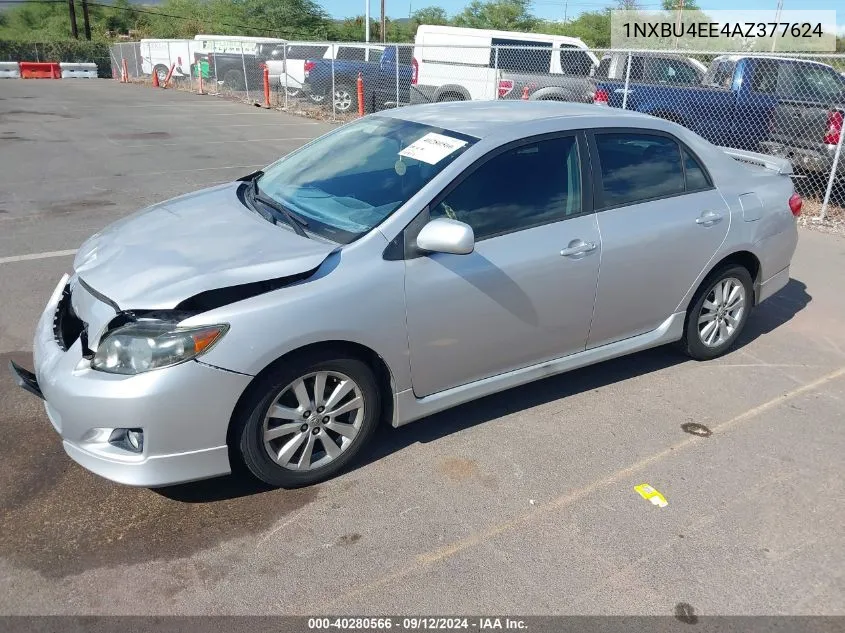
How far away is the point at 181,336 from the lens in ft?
9.29

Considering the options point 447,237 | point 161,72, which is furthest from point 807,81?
point 161,72

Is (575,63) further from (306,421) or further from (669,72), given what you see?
(306,421)

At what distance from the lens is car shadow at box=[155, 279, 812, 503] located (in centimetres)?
330

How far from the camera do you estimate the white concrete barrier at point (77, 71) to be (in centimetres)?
3597

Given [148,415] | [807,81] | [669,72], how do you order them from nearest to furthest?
[148,415], [807,81], [669,72]

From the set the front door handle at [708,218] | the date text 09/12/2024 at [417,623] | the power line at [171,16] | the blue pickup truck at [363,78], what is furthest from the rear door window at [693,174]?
the power line at [171,16]

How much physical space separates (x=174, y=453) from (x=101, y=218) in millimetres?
6038

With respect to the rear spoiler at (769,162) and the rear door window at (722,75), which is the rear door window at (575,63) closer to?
the rear door window at (722,75)

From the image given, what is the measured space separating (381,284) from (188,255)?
2.93 feet

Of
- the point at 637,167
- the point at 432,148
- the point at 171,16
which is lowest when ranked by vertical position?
the point at 637,167

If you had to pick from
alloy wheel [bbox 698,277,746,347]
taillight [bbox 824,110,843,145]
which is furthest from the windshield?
taillight [bbox 824,110,843,145]

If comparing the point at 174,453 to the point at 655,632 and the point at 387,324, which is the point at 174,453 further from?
the point at 655,632

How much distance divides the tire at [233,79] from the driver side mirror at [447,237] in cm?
2345

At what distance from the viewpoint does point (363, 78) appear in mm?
17578
